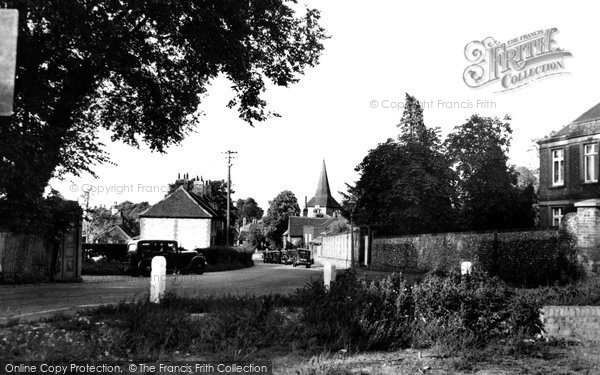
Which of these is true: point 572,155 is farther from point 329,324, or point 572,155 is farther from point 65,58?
point 329,324

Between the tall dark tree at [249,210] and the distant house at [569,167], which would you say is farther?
the tall dark tree at [249,210]

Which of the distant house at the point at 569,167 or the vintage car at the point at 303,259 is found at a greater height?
the distant house at the point at 569,167

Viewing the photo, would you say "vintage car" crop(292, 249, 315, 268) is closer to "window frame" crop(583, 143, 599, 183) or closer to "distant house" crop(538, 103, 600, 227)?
"distant house" crop(538, 103, 600, 227)

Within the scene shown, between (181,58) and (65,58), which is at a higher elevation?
(181,58)

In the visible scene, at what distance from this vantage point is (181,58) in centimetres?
2219

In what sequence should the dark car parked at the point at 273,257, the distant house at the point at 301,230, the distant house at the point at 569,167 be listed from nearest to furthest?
the distant house at the point at 569,167 < the dark car parked at the point at 273,257 < the distant house at the point at 301,230

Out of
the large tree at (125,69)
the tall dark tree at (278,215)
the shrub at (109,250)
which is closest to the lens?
the large tree at (125,69)

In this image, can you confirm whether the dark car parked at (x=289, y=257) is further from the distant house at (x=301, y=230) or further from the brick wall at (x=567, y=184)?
the distant house at (x=301, y=230)

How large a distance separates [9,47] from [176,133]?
67.6 ft

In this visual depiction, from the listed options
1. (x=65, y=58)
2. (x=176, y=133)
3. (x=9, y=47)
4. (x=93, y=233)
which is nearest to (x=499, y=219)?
(x=176, y=133)

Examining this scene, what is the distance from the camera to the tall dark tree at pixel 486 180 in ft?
130

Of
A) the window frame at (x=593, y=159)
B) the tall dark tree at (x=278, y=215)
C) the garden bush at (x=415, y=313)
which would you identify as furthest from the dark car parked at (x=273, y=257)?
the garden bush at (x=415, y=313)

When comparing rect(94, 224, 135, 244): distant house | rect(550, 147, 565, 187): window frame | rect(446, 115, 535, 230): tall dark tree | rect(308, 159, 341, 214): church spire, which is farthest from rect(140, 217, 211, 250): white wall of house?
rect(308, 159, 341, 214): church spire

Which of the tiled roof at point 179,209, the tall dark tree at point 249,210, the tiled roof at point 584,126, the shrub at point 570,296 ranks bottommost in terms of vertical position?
the shrub at point 570,296
